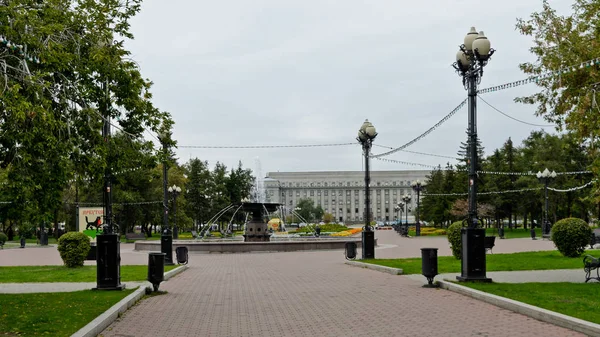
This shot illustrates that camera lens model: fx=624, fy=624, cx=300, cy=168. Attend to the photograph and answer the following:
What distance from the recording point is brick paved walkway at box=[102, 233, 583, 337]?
8.31 metres

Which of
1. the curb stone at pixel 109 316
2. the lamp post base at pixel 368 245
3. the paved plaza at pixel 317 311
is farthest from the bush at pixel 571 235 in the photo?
the curb stone at pixel 109 316

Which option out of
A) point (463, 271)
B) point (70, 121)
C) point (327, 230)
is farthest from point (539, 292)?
point (327, 230)

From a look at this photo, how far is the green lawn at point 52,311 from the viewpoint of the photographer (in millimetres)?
7977

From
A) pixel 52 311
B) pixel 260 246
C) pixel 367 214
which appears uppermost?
pixel 367 214

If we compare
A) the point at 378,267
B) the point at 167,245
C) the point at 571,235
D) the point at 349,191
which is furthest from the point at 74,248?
the point at 349,191

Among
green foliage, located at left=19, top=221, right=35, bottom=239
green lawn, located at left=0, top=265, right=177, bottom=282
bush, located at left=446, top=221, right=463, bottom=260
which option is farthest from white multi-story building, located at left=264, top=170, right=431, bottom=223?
green lawn, located at left=0, top=265, right=177, bottom=282

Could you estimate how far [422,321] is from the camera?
8.99 metres

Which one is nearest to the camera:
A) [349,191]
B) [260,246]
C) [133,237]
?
[260,246]

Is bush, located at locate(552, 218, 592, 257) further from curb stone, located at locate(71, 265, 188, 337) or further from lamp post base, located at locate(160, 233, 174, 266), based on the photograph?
curb stone, located at locate(71, 265, 188, 337)

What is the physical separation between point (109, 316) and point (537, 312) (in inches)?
240

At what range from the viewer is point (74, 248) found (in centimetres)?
2014

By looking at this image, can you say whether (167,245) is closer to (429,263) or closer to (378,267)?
(378,267)

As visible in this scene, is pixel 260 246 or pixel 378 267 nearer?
pixel 378 267

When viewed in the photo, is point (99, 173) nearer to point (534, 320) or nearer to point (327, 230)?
point (534, 320)
